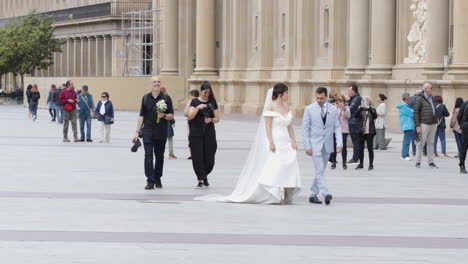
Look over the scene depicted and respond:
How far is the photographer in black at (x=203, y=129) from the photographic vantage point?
835 inches

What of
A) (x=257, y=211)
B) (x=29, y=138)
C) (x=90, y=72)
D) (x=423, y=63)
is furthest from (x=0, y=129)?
(x=90, y=72)

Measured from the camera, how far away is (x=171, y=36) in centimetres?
7300

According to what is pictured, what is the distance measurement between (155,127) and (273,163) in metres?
3.08

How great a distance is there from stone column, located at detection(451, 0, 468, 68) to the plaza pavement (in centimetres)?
1285

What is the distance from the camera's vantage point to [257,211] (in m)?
17.5

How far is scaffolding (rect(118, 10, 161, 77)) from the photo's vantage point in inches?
3250

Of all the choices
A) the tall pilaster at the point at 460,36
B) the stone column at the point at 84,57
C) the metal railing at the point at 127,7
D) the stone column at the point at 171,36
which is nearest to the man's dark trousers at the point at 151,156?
the tall pilaster at the point at 460,36

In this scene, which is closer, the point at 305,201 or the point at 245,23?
the point at 305,201

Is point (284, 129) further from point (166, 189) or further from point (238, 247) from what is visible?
point (238, 247)

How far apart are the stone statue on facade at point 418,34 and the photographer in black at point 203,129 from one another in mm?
22687

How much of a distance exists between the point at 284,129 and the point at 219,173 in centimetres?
591

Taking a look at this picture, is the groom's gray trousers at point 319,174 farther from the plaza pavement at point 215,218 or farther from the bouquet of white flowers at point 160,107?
the bouquet of white flowers at point 160,107

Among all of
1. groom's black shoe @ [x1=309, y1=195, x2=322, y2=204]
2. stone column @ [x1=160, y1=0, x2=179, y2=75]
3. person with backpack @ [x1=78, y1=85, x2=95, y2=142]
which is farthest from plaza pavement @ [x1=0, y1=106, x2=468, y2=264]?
stone column @ [x1=160, y1=0, x2=179, y2=75]

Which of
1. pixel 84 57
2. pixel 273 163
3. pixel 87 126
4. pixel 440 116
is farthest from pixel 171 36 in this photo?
pixel 273 163
